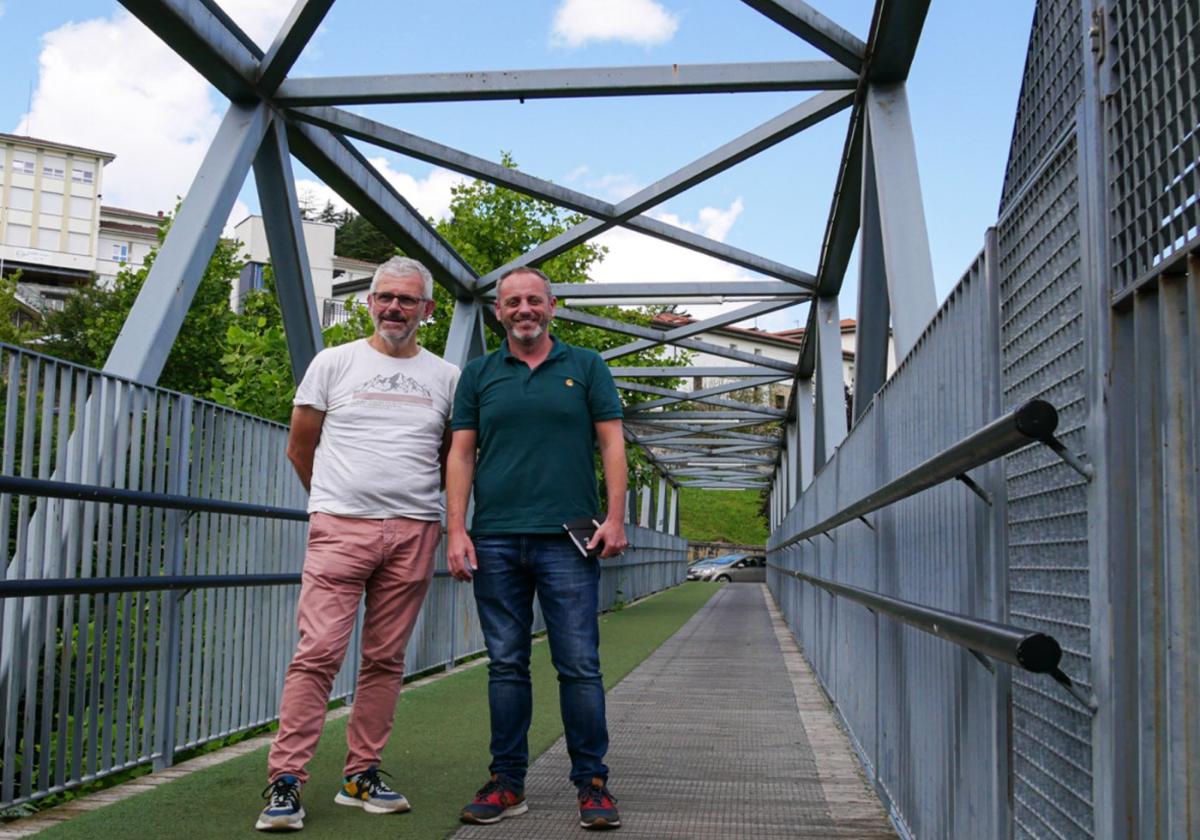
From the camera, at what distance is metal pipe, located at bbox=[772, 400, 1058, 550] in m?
1.88

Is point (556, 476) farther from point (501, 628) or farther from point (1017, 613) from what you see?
point (1017, 613)

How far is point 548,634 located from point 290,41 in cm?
385

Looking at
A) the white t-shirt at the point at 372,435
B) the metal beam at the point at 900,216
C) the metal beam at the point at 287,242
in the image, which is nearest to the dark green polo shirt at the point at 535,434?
the white t-shirt at the point at 372,435

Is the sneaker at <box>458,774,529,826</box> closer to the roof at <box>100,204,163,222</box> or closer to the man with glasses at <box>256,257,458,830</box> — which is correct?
the man with glasses at <box>256,257,458,830</box>

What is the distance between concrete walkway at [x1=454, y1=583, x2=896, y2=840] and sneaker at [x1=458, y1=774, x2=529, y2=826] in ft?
0.12

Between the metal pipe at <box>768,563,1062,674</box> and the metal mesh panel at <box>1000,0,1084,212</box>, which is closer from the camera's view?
the metal pipe at <box>768,563,1062,674</box>

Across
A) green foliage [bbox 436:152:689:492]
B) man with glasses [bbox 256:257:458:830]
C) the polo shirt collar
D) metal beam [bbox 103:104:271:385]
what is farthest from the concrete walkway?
green foliage [bbox 436:152:689:492]

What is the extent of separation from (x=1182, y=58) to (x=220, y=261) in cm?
4010

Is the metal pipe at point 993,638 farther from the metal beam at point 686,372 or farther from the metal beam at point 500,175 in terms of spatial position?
the metal beam at point 686,372

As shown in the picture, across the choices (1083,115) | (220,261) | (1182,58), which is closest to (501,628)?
(1083,115)

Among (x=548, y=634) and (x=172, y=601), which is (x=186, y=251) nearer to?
(x=172, y=601)

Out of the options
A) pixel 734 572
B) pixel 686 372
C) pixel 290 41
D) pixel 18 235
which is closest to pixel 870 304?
pixel 290 41

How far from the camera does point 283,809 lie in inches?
146

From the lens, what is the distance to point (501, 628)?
411 cm
